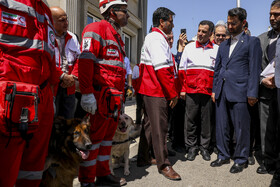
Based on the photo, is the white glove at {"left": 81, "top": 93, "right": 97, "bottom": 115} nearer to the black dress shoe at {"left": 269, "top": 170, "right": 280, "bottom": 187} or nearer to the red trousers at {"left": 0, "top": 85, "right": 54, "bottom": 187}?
Result: the red trousers at {"left": 0, "top": 85, "right": 54, "bottom": 187}

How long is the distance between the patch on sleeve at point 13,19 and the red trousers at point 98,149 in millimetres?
1507

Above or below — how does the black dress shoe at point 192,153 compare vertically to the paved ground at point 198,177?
above

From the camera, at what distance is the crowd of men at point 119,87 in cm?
149

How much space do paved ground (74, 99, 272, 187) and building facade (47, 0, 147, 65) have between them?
5.53 m

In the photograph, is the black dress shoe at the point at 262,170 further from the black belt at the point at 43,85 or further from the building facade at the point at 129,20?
the building facade at the point at 129,20

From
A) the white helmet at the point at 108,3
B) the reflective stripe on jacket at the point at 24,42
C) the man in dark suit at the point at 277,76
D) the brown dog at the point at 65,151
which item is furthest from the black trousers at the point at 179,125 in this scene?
the reflective stripe on jacket at the point at 24,42

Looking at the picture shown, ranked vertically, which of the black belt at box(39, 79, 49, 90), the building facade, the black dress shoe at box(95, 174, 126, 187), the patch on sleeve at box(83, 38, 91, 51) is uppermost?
the building facade

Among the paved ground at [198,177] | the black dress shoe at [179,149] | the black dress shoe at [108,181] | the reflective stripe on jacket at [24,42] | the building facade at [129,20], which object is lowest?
the paved ground at [198,177]

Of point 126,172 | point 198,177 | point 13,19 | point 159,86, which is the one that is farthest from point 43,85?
point 198,177

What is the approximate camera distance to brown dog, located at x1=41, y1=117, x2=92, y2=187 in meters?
2.28

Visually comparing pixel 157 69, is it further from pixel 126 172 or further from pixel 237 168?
pixel 237 168

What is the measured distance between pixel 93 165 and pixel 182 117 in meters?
3.01

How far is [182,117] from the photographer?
528 cm

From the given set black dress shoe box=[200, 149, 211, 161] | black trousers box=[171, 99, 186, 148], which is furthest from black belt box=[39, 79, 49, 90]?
black trousers box=[171, 99, 186, 148]
